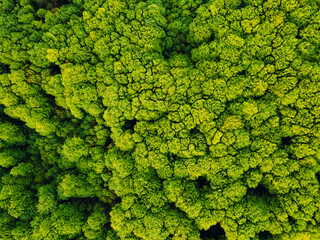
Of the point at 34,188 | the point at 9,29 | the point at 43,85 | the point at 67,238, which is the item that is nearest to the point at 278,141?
the point at 67,238

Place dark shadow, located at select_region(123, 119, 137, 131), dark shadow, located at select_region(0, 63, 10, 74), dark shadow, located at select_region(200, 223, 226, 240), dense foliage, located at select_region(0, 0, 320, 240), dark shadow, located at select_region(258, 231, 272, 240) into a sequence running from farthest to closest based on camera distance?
dark shadow, located at select_region(0, 63, 10, 74) < dark shadow, located at select_region(123, 119, 137, 131) < dark shadow, located at select_region(200, 223, 226, 240) < dark shadow, located at select_region(258, 231, 272, 240) < dense foliage, located at select_region(0, 0, 320, 240)

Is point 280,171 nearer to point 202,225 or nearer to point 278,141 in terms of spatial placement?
point 278,141

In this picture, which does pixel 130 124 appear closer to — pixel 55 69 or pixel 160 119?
pixel 160 119

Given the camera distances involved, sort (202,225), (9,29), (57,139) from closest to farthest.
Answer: (202,225) < (9,29) < (57,139)

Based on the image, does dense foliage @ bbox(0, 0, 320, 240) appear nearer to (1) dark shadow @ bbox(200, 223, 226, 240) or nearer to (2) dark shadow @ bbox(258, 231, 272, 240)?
(1) dark shadow @ bbox(200, 223, 226, 240)

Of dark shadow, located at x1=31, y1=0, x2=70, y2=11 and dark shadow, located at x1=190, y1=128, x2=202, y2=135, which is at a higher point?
dark shadow, located at x1=31, y1=0, x2=70, y2=11

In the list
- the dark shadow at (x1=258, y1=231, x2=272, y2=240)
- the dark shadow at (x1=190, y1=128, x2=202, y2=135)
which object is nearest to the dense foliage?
the dark shadow at (x1=190, y1=128, x2=202, y2=135)

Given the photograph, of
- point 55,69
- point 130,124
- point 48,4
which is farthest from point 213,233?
point 48,4
